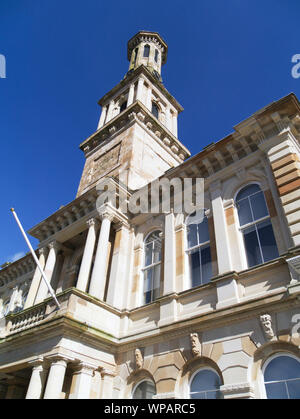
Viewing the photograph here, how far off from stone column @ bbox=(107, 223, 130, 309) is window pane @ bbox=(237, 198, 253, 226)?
5.73 metres

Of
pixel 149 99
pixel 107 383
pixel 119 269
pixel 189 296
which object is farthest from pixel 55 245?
pixel 149 99

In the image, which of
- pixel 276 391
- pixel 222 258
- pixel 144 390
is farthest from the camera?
pixel 222 258

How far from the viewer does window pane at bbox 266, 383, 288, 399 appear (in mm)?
8445

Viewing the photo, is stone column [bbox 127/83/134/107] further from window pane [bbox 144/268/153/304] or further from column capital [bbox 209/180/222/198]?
window pane [bbox 144/268/153/304]

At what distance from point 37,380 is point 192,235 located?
7.82 meters

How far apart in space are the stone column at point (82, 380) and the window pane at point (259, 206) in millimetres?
8038

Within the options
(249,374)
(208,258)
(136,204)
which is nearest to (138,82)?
(136,204)

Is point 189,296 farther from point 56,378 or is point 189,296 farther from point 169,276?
point 56,378

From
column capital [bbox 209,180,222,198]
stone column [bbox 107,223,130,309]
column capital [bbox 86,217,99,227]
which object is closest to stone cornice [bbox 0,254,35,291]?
column capital [bbox 86,217,99,227]

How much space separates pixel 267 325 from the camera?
9094 millimetres

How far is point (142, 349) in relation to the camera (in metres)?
11.9

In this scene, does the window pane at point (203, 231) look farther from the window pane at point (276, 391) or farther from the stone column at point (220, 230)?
the window pane at point (276, 391)

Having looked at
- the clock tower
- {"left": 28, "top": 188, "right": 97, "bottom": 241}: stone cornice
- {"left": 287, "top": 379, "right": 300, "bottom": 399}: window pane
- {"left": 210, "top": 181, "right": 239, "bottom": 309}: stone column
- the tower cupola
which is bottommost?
{"left": 287, "top": 379, "right": 300, "bottom": 399}: window pane
